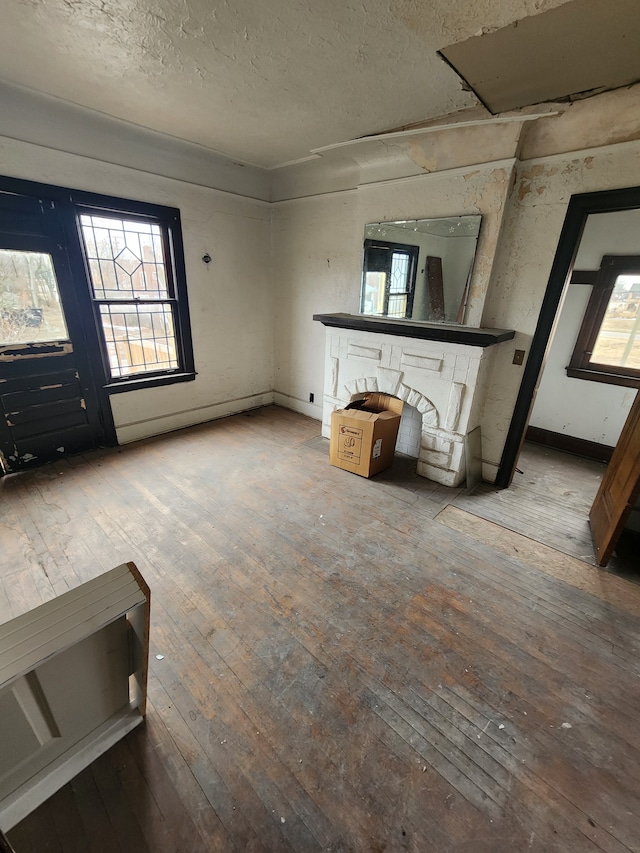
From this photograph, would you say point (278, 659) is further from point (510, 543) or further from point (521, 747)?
point (510, 543)

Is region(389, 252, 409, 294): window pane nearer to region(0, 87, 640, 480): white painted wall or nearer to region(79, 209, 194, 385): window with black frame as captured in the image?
region(0, 87, 640, 480): white painted wall

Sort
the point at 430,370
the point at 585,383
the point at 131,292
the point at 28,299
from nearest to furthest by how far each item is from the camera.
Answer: the point at 28,299
the point at 430,370
the point at 131,292
the point at 585,383

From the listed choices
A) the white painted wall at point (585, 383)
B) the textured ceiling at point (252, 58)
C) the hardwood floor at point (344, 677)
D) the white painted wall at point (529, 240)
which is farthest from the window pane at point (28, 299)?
the white painted wall at point (585, 383)

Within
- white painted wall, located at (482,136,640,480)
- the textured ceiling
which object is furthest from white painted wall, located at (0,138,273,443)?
white painted wall, located at (482,136,640,480)

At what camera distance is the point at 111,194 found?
3043 millimetres

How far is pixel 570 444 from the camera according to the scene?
3873mm

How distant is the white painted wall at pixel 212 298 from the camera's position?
319cm

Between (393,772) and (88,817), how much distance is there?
101cm

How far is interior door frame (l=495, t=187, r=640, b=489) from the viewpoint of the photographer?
7.42 ft

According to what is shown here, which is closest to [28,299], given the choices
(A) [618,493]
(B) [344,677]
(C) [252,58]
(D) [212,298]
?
(D) [212,298]

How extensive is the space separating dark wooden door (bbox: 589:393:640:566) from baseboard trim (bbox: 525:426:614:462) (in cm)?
139

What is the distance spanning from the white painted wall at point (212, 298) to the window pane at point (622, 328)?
12.2 feet

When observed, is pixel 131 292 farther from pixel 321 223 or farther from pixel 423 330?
pixel 423 330

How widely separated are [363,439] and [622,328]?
2796mm
